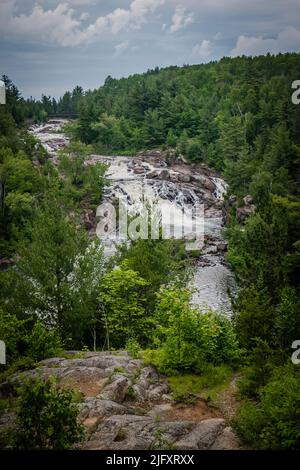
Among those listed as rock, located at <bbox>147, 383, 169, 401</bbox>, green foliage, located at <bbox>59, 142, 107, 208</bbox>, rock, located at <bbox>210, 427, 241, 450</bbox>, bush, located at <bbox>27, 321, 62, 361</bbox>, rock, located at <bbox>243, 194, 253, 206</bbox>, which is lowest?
rock, located at <bbox>147, 383, 169, 401</bbox>

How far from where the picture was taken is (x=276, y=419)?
1008 cm

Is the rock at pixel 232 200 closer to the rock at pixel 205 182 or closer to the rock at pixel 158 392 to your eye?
the rock at pixel 205 182

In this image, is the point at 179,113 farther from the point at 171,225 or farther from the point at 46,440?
the point at 46,440

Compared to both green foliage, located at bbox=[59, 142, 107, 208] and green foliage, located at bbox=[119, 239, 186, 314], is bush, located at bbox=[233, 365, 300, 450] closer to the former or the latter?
green foliage, located at bbox=[119, 239, 186, 314]

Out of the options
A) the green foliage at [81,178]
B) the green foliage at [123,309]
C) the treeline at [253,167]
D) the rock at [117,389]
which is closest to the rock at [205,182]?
the treeline at [253,167]

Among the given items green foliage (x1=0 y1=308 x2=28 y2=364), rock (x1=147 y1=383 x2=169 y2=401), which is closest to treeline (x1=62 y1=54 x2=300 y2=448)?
rock (x1=147 y1=383 x2=169 y2=401)

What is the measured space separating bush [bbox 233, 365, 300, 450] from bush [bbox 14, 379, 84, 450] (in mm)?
4028

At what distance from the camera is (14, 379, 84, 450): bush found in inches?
381

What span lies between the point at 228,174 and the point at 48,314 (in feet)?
154

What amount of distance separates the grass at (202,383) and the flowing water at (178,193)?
22360 mm

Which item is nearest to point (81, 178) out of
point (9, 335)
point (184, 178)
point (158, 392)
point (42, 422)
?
point (184, 178)

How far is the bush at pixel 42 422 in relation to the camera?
31.8 feet

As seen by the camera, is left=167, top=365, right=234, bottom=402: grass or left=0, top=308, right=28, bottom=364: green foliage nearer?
left=167, top=365, right=234, bottom=402: grass

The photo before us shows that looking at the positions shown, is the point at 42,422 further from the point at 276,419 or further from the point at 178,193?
the point at 178,193
